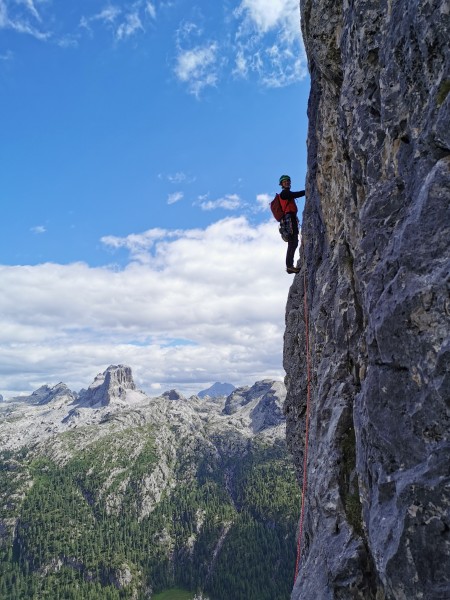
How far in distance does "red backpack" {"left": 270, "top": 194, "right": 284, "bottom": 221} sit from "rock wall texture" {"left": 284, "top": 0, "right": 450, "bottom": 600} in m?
5.04

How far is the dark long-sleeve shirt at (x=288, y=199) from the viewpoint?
19812 millimetres

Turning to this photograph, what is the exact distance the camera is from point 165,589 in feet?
573

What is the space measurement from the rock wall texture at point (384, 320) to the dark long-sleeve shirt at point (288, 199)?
466cm

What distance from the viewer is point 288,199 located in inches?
785

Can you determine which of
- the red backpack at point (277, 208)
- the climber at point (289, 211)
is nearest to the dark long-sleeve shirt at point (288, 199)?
the climber at point (289, 211)

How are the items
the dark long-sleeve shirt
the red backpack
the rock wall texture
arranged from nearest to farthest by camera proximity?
1. the rock wall texture
2. the dark long-sleeve shirt
3. the red backpack

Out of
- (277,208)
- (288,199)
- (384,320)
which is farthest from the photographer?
(277,208)

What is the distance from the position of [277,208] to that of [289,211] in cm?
62

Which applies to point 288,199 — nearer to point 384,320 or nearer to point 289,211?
point 289,211

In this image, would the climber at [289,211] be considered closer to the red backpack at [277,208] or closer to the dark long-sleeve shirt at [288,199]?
the dark long-sleeve shirt at [288,199]

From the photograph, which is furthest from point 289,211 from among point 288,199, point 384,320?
point 384,320

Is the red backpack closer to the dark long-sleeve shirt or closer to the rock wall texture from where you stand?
the dark long-sleeve shirt

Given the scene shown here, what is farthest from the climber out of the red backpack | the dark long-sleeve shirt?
the red backpack

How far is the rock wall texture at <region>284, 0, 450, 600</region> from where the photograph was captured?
730 cm
